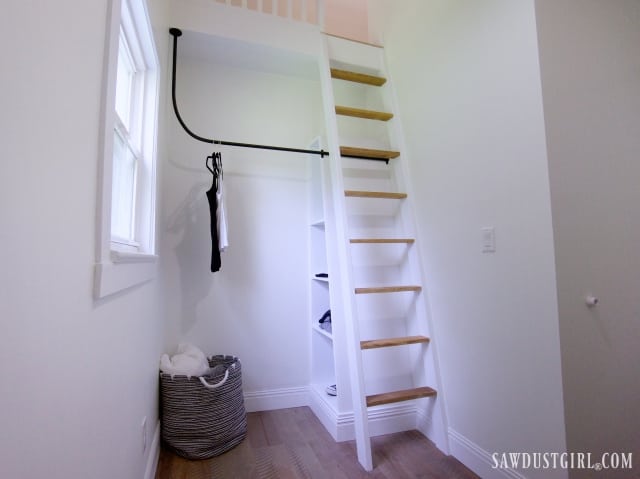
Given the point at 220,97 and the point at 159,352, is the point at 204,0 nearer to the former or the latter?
the point at 220,97

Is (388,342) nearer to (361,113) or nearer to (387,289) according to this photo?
(387,289)

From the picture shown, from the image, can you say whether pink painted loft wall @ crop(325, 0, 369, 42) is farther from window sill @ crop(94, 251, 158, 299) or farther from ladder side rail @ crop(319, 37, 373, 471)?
window sill @ crop(94, 251, 158, 299)

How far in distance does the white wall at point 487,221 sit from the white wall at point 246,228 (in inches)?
40.7

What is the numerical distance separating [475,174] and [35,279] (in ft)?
5.74

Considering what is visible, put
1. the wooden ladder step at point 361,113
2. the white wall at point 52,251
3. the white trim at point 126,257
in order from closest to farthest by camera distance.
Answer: the white wall at point 52,251 → the white trim at point 126,257 → the wooden ladder step at point 361,113

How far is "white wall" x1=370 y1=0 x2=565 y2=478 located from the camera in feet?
4.48

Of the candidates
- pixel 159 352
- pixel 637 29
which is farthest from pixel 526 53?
pixel 159 352

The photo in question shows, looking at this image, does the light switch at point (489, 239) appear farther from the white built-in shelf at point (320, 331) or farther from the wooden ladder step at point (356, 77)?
the wooden ladder step at point (356, 77)

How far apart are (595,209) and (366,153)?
49.7 inches

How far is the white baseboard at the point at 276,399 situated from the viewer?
7.85ft

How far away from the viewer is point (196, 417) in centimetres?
182

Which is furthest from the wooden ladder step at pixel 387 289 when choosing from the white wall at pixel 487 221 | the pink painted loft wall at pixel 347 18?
the pink painted loft wall at pixel 347 18

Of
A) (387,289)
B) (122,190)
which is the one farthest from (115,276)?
(387,289)

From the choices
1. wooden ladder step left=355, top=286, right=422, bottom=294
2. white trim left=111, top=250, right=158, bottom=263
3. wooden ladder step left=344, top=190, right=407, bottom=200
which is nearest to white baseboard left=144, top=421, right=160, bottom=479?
white trim left=111, top=250, right=158, bottom=263
